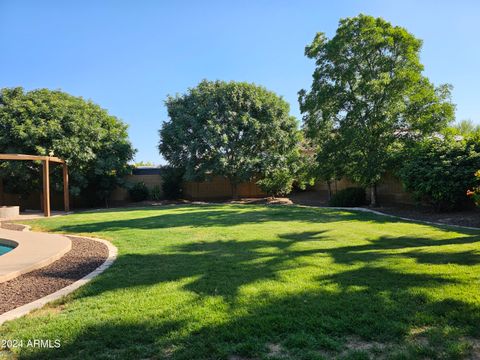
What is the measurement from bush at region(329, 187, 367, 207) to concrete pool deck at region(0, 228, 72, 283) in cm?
1220

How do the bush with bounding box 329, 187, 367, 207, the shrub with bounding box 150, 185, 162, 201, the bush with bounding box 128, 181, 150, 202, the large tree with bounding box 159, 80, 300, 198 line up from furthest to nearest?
the shrub with bounding box 150, 185, 162, 201 < the bush with bounding box 128, 181, 150, 202 < the large tree with bounding box 159, 80, 300, 198 < the bush with bounding box 329, 187, 367, 207

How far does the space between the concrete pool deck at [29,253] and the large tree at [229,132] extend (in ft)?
39.5

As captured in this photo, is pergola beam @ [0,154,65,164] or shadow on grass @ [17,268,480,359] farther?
pergola beam @ [0,154,65,164]

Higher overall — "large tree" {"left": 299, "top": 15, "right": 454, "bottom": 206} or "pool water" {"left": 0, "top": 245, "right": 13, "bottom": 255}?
"large tree" {"left": 299, "top": 15, "right": 454, "bottom": 206}

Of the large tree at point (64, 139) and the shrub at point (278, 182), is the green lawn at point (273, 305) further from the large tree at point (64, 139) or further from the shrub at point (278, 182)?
the shrub at point (278, 182)

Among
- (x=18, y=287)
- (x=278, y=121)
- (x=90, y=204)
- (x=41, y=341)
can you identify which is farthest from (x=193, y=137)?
(x=41, y=341)

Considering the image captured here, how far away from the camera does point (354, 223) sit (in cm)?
1023

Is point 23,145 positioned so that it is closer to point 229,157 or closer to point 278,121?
point 229,157

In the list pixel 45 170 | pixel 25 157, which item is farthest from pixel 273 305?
pixel 45 170

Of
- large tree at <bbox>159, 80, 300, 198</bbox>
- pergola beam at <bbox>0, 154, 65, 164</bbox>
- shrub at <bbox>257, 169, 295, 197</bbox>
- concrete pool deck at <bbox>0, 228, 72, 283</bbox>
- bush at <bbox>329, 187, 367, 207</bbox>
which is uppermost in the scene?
large tree at <bbox>159, 80, 300, 198</bbox>

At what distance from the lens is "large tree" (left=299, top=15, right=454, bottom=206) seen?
14133mm

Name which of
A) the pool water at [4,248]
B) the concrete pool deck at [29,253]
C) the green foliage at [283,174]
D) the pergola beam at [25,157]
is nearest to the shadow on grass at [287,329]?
the concrete pool deck at [29,253]

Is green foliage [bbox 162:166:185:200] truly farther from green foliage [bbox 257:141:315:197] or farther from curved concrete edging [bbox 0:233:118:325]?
curved concrete edging [bbox 0:233:118:325]

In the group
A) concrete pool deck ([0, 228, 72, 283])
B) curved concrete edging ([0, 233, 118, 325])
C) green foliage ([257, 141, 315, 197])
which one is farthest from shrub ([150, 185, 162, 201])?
curved concrete edging ([0, 233, 118, 325])
